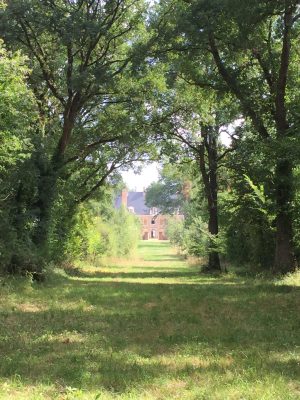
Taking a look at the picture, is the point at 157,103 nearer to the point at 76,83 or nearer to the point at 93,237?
the point at 76,83

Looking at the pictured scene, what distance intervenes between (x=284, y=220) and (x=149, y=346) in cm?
1046

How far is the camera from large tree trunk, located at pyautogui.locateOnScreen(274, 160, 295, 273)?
16250 millimetres

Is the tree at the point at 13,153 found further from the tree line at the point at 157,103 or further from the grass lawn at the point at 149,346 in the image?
the grass lawn at the point at 149,346

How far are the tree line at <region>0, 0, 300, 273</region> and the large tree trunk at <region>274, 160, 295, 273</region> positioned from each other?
0.04 meters

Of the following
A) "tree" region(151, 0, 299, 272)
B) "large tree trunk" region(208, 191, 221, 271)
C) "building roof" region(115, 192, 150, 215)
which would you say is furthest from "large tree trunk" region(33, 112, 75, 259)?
"building roof" region(115, 192, 150, 215)

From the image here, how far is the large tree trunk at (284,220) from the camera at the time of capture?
53.3 feet

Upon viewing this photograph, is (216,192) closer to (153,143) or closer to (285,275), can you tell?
(153,143)

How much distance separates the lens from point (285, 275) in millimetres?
16172

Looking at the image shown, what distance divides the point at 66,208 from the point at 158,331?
16583mm

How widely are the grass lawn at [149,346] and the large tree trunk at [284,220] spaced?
3882 mm

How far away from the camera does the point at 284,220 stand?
16391 mm

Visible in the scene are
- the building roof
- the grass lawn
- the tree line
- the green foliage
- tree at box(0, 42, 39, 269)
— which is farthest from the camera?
the building roof

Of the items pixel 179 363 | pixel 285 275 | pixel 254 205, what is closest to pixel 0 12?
pixel 254 205

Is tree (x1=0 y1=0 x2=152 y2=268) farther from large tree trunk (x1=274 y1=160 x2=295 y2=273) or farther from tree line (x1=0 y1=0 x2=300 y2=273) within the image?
large tree trunk (x1=274 y1=160 x2=295 y2=273)
